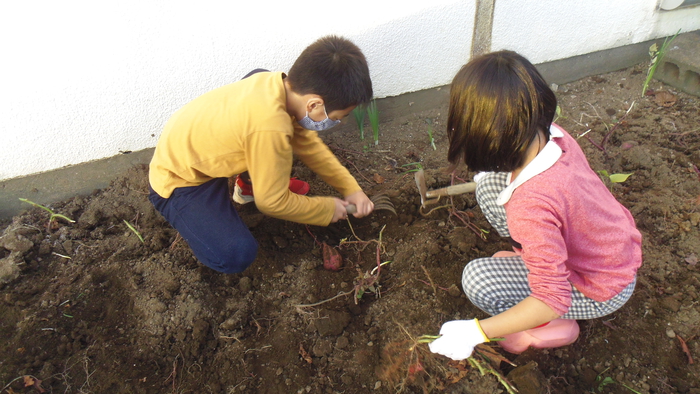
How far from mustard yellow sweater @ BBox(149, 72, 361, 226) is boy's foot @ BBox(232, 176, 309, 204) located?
368 millimetres

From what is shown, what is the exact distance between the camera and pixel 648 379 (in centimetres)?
154

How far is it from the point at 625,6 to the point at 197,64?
111 inches

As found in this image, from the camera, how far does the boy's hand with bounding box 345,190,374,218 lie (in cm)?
196

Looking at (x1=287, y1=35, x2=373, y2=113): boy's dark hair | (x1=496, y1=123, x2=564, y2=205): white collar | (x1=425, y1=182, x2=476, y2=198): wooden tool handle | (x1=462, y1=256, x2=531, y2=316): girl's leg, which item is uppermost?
(x1=287, y1=35, x2=373, y2=113): boy's dark hair

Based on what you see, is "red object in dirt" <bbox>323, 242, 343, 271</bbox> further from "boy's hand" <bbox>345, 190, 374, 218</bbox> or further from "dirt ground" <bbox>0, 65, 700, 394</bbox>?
"boy's hand" <bbox>345, 190, 374, 218</bbox>

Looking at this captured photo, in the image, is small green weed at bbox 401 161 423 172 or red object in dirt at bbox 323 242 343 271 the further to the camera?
small green weed at bbox 401 161 423 172

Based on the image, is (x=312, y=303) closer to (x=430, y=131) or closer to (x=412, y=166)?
(x=412, y=166)

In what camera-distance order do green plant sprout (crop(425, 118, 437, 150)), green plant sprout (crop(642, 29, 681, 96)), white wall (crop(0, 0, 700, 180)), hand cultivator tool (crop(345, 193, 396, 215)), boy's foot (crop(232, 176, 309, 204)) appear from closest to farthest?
white wall (crop(0, 0, 700, 180)) < hand cultivator tool (crop(345, 193, 396, 215)) < boy's foot (crop(232, 176, 309, 204)) < green plant sprout (crop(425, 118, 437, 150)) < green plant sprout (crop(642, 29, 681, 96))

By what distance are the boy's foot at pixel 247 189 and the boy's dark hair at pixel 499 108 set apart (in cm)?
121

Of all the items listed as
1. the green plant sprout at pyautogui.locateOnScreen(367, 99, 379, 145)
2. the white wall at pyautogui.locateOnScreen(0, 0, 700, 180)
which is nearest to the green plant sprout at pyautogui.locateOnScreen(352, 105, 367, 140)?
the green plant sprout at pyautogui.locateOnScreen(367, 99, 379, 145)

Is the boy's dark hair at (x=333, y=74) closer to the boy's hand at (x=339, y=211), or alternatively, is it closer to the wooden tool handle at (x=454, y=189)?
the boy's hand at (x=339, y=211)

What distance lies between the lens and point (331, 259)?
197 centimetres

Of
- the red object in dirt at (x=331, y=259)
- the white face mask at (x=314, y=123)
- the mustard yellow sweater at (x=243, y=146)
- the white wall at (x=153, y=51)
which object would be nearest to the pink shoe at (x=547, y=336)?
the red object in dirt at (x=331, y=259)

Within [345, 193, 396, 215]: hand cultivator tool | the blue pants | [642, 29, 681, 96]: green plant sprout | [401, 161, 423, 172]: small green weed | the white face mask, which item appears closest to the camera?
the white face mask
